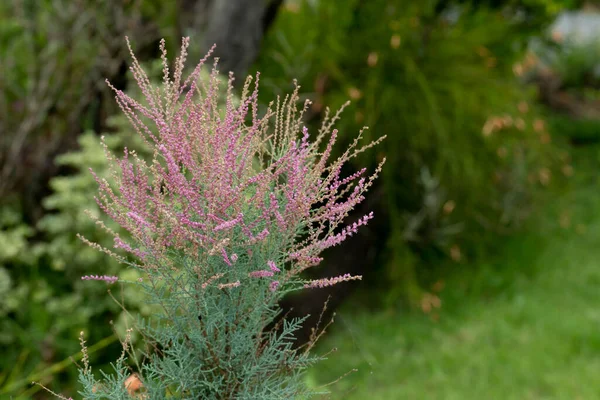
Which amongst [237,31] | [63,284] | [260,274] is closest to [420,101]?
[237,31]

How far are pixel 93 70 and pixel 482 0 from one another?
3582 mm

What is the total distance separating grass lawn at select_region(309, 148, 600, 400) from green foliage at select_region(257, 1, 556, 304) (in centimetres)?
39

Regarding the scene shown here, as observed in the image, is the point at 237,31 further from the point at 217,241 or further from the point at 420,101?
the point at 217,241

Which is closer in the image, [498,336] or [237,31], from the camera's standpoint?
[237,31]

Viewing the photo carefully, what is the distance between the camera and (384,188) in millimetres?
5598

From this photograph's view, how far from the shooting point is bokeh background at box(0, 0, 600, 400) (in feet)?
14.8

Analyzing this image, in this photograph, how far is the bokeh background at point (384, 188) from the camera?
450 cm

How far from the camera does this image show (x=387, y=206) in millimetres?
5672

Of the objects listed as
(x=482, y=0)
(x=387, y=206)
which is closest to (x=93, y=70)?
(x=387, y=206)

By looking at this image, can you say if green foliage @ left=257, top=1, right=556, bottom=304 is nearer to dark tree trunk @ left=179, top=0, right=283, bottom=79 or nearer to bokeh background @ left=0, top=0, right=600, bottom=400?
bokeh background @ left=0, top=0, right=600, bottom=400

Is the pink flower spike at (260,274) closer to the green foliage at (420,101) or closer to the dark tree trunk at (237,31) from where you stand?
the dark tree trunk at (237,31)

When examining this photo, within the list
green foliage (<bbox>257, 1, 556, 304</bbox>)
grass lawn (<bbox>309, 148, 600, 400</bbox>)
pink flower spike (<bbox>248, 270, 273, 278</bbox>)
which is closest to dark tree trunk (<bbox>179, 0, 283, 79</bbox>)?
green foliage (<bbox>257, 1, 556, 304</bbox>)

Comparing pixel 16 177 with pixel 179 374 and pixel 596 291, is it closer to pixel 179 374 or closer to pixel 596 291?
pixel 179 374

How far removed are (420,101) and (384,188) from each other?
72cm
